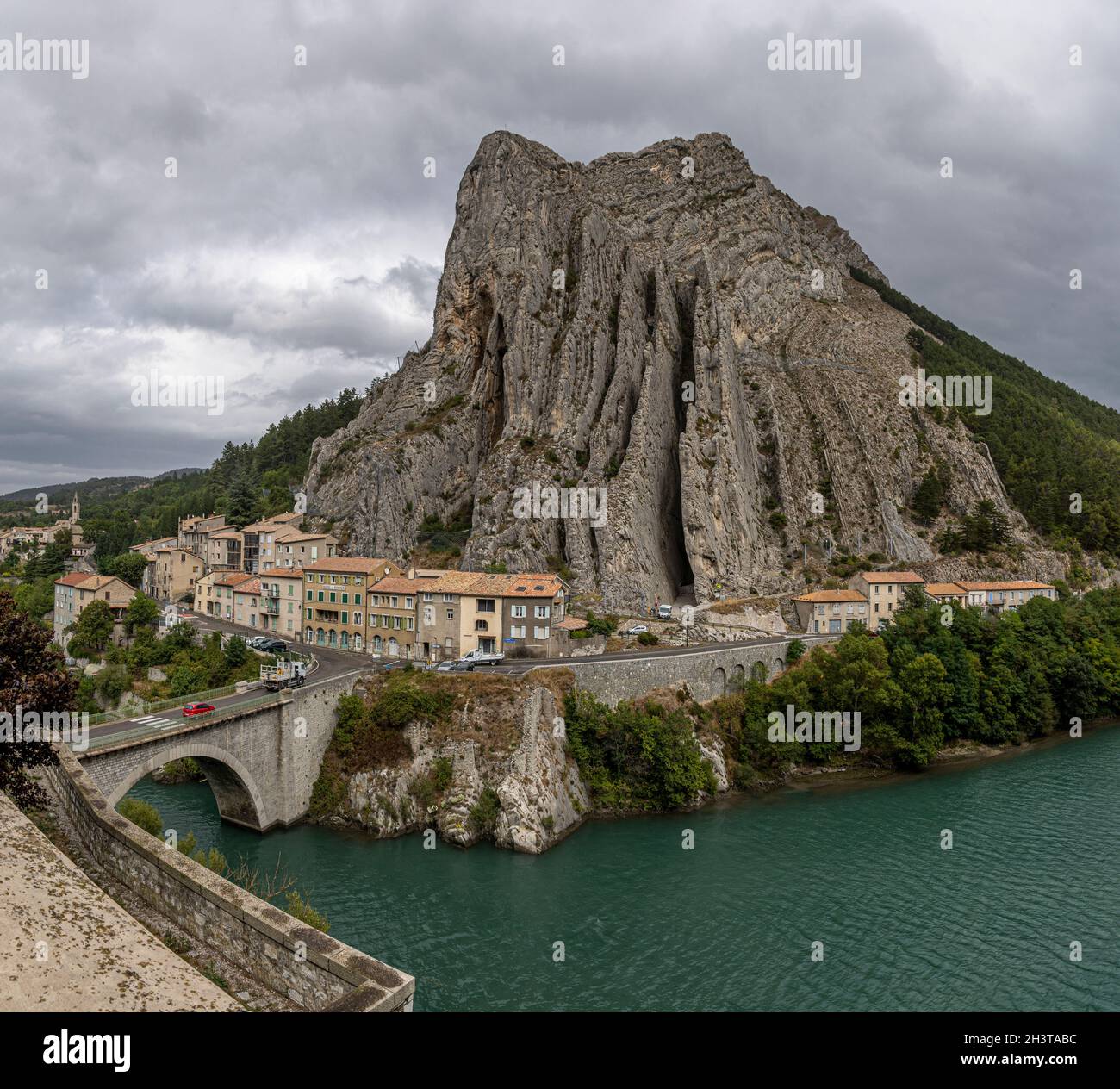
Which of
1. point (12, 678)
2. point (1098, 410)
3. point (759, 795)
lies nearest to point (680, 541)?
point (759, 795)

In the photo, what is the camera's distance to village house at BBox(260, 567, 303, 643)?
5594 centimetres

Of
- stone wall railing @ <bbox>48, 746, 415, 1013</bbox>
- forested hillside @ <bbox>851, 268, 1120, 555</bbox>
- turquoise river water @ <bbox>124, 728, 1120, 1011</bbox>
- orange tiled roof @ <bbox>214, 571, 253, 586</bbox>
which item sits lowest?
turquoise river water @ <bbox>124, 728, 1120, 1011</bbox>

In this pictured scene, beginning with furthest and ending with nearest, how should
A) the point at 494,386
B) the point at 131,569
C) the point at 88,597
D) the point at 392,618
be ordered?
the point at 494,386, the point at 131,569, the point at 88,597, the point at 392,618

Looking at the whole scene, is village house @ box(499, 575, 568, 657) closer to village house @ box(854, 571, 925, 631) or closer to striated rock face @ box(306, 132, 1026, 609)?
striated rock face @ box(306, 132, 1026, 609)

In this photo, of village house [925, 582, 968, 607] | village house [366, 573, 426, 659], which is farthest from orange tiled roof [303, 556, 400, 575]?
village house [925, 582, 968, 607]

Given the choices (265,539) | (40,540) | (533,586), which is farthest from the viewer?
(40,540)

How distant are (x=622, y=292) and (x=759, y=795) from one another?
2249 inches

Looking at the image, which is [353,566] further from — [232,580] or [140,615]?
[140,615]

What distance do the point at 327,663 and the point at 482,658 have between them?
10275 millimetres

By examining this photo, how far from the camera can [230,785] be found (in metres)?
33.7

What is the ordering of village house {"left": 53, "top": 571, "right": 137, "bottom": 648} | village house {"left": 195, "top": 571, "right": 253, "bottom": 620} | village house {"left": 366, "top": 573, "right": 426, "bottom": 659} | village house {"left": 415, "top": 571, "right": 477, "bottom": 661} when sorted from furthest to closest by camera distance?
village house {"left": 195, "top": 571, "right": 253, "bottom": 620} → village house {"left": 53, "top": 571, "right": 137, "bottom": 648} → village house {"left": 366, "top": 573, "right": 426, "bottom": 659} → village house {"left": 415, "top": 571, "right": 477, "bottom": 661}

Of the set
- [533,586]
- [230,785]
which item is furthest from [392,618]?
[230,785]

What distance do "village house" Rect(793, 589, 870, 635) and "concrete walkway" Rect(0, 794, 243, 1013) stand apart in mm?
56782

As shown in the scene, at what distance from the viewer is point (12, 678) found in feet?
53.2
